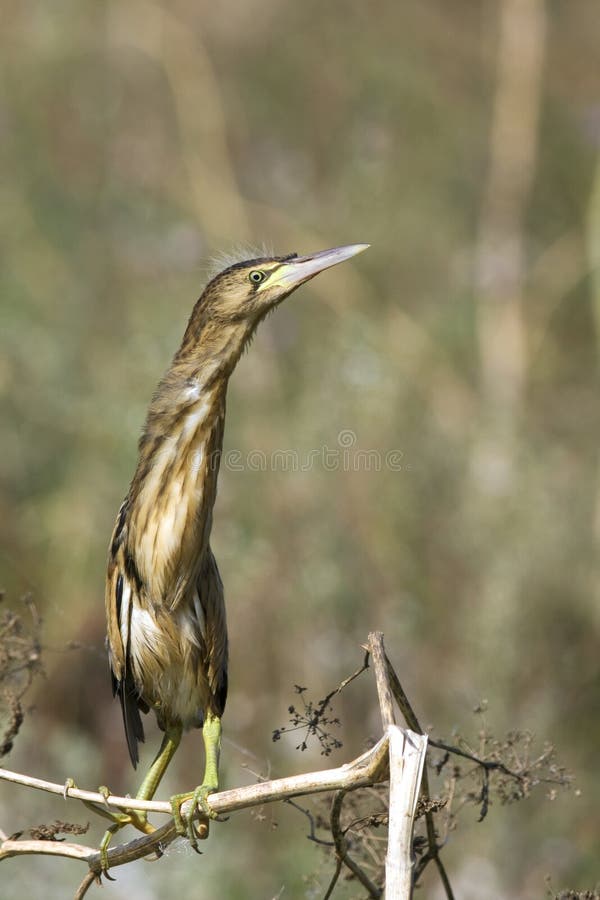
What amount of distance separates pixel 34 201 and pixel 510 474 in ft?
14.4

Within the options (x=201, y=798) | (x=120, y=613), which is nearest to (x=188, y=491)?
(x=120, y=613)

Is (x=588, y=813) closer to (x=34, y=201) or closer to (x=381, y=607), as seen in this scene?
(x=381, y=607)

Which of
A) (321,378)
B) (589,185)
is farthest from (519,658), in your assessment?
(589,185)

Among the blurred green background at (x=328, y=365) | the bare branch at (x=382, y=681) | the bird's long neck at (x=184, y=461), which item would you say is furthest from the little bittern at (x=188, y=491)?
the bare branch at (x=382, y=681)

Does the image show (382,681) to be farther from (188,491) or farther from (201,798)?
(188,491)

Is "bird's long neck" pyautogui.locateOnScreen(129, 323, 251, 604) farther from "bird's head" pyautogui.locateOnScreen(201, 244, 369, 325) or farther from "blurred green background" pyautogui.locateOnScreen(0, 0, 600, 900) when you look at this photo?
"blurred green background" pyautogui.locateOnScreen(0, 0, 600, 900)

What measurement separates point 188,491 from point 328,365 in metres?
3.38

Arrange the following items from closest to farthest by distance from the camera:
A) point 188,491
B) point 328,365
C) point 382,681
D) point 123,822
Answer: point 382,681 → point 123,822 → point 188,491 → point 328,365

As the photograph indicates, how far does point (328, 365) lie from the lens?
6.74 meters

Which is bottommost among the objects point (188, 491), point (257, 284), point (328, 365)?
point (188, 491)

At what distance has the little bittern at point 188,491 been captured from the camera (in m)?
3.45

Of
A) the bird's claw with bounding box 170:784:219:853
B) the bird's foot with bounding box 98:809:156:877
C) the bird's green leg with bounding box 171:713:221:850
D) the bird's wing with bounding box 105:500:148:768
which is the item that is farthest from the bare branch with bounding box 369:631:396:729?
the bird's wing with bounding box 105:500:148:768

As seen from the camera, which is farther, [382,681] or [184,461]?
[184,461]

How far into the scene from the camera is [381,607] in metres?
6.20
